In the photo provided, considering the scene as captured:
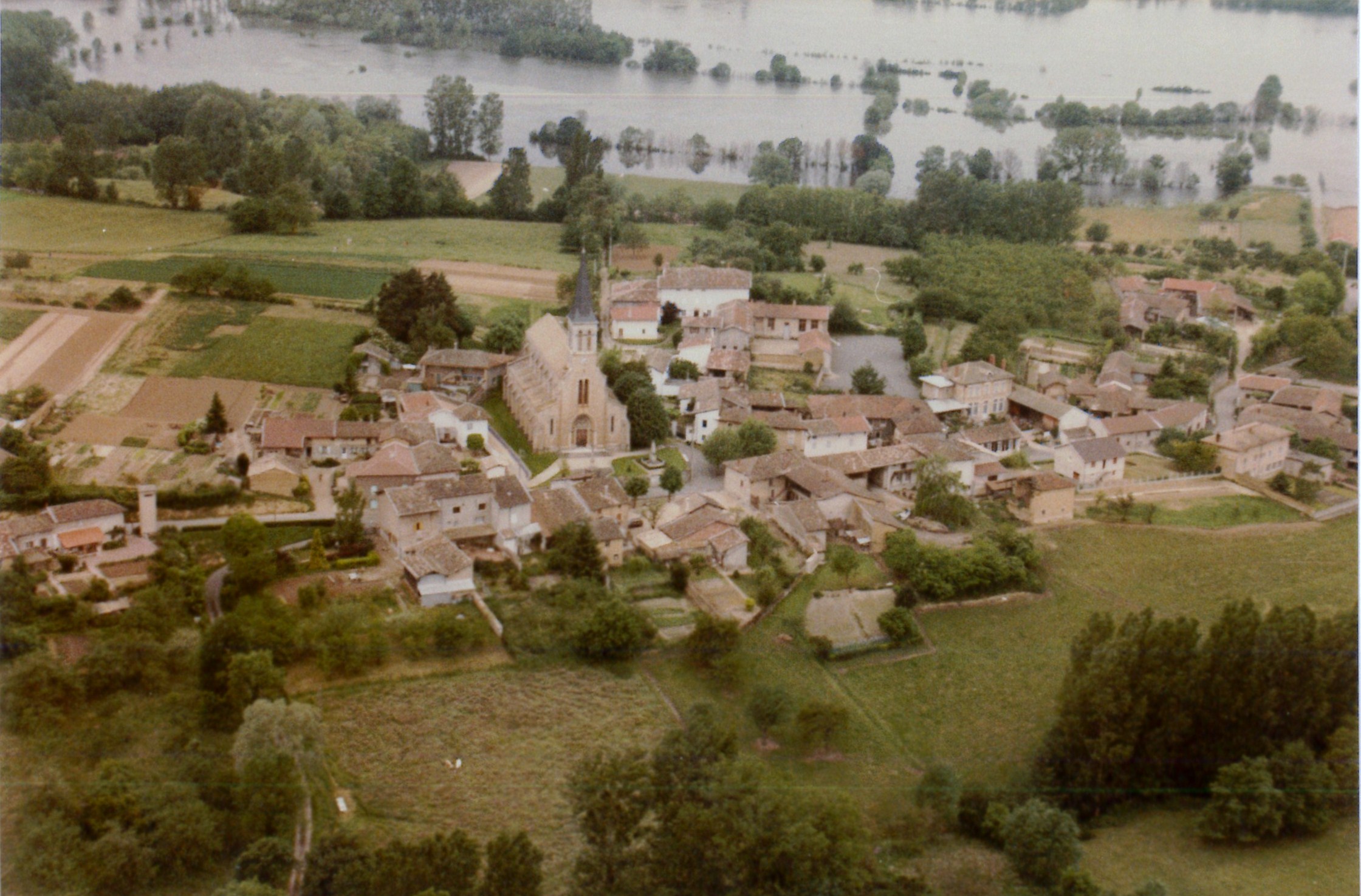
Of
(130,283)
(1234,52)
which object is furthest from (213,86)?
(1234,52)

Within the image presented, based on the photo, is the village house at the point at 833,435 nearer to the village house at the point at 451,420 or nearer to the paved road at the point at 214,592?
the village house at the point at 451,420

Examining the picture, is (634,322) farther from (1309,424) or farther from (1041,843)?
(1041,843)

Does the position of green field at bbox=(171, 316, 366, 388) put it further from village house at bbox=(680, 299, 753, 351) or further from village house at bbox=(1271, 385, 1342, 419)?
village house at bbox=(1271, 385, 1342, 419)

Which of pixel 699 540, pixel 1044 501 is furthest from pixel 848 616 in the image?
pixel 1044 501

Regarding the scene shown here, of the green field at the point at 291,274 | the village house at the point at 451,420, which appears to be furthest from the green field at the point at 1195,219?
the village house at the point at 451,420

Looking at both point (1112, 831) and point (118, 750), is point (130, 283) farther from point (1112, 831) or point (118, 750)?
point (1112, 831)

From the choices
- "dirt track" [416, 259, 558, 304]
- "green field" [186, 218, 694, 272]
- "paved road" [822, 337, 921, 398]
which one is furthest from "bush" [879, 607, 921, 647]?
"green field" [186, 218, 694, 272]
